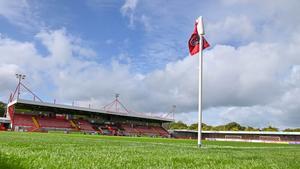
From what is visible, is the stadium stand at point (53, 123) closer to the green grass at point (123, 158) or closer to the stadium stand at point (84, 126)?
the stadium stand at point (84, 126)

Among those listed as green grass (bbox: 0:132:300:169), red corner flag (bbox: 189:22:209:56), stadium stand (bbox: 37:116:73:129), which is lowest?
green grass (bbox: 0:132:300:169)

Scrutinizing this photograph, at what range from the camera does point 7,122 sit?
63844 mm

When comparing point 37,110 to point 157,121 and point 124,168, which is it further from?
point 124,168

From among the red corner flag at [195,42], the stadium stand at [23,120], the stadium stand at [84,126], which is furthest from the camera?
the stadium stand at [84,126]

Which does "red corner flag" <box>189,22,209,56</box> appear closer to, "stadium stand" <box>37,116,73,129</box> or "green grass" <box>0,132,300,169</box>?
"green grass" <box>0,132,300,169</box>

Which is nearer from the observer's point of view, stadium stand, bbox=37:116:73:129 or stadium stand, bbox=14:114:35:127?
stadium stand, bbox=14:114:35:127

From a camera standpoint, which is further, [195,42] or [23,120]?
[23,120]

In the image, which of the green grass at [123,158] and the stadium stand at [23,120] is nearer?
the green grass at [123,158]

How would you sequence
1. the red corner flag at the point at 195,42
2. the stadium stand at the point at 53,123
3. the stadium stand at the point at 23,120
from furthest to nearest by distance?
the stadium stand at the point at 53,123
the stadium stand at the point at 23,120
the red corner flag at the point at 195,42

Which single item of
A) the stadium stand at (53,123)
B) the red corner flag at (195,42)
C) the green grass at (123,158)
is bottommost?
the green grass at (123,158)

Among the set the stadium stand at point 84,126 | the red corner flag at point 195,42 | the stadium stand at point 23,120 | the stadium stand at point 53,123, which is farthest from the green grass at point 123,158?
the stadium stand at point 84,126

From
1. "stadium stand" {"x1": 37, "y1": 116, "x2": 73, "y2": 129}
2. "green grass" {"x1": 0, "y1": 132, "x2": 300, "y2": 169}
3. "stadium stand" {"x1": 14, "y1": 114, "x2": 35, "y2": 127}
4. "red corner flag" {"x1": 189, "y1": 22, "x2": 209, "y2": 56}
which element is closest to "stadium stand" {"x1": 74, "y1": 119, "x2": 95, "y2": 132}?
"stadium stand" {"x1": 37, "y1": 116, "x2": 73, "y2": 129}

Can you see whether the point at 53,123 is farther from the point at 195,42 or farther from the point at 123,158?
the point at 123,158

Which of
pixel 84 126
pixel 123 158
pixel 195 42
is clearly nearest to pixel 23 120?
pixel 84 126
